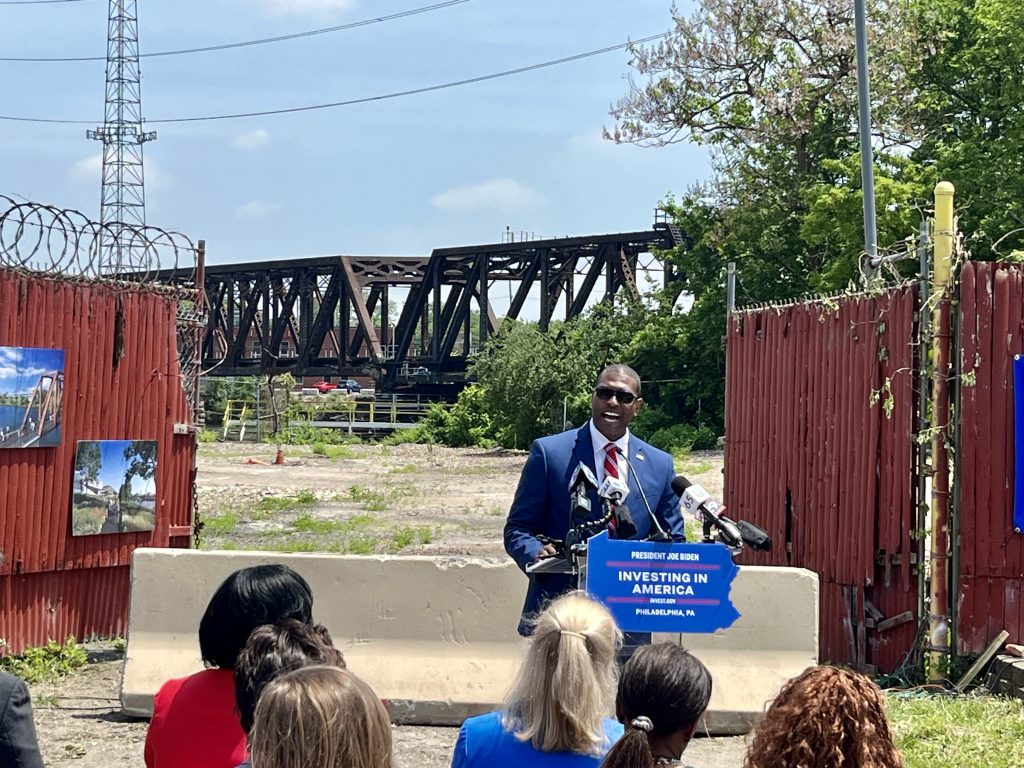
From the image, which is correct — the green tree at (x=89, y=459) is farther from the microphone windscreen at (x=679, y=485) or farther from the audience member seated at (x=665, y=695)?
the audience member seated at (x=665, y=695)

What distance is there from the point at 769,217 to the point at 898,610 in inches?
1210

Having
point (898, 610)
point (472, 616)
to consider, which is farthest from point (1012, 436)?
point (472, 616)

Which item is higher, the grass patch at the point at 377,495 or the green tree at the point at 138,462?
the green tree at the point at 138,462

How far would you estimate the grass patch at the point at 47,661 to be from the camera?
916cm

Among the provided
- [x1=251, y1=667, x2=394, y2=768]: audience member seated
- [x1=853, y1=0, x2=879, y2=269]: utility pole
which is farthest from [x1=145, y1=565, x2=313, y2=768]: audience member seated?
[x1=853, y1=0, x2=879, y2=269]: utility pole

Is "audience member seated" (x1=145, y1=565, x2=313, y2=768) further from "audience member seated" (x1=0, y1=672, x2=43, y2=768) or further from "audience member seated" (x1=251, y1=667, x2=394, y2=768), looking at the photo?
"audience member seated" (x1=251, y1=667, x2=394, y2=768)

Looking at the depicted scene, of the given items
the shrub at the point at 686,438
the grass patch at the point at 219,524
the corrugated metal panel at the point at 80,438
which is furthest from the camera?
the shrub at the point at 686,438

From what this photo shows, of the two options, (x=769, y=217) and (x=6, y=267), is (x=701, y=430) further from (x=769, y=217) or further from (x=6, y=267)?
(x=6, y=267)

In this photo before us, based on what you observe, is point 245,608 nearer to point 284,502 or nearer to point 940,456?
point 940,456

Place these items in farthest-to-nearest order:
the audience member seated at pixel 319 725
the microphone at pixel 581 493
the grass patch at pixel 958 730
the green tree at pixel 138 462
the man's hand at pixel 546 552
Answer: the green tree at pixel 138 462 → the grass patch at pixel 958 730 → the man's hand at pixel 546 552 → the microphone at pixel 581 493 → the audience member seated at pixel 319 725

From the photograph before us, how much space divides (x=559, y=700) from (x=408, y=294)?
6518 cm

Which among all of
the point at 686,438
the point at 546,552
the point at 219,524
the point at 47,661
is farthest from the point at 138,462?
the point at 686,438

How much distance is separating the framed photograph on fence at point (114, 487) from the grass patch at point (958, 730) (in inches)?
232

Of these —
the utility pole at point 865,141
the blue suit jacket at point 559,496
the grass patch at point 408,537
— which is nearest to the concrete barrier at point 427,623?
the blue suit jacket at point 559,496
